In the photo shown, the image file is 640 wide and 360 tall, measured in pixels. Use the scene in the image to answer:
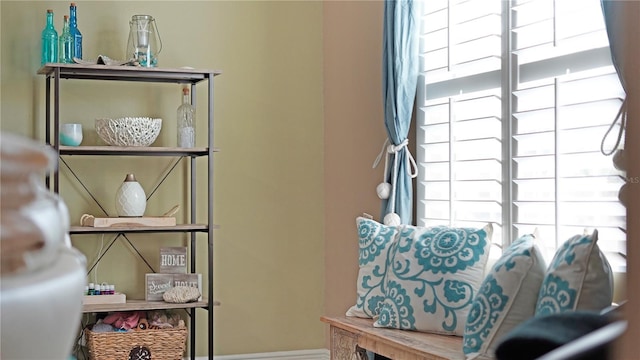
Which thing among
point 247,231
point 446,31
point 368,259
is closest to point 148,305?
point 247,231

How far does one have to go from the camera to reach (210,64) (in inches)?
170

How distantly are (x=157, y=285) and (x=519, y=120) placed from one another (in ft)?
6.21

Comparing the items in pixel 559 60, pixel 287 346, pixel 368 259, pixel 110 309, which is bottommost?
pixel 287 346

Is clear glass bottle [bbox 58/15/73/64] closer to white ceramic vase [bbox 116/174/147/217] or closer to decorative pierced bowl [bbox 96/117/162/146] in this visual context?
decorative pierced bowl [bbox 96/117/162/146]

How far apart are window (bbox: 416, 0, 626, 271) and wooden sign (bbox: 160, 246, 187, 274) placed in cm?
117

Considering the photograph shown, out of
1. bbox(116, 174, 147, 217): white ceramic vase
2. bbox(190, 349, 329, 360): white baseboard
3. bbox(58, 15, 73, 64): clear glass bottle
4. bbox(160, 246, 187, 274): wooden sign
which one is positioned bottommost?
bbox(190, 349, 329, 360): white baseboard

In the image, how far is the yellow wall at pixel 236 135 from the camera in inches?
160

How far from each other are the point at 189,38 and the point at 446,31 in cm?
144

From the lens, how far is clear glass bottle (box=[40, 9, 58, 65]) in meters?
3.87

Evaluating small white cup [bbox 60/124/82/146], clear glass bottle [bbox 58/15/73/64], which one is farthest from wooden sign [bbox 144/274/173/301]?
clear glass bottle [bbox 58/15/73/64]

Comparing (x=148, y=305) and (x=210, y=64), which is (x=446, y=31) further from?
(x=148, y=305)

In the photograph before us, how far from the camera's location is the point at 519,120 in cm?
304

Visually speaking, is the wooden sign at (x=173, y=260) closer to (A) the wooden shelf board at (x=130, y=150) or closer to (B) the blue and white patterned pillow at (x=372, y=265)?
(A) the wooden shelf board at (x=130, y=150)

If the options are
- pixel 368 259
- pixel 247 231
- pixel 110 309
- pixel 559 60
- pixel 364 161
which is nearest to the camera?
pixel 559 60
